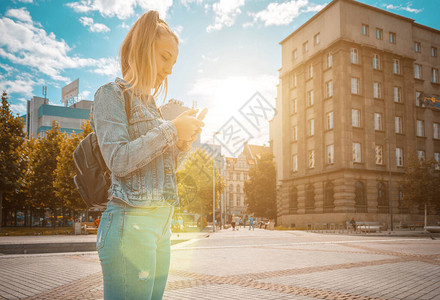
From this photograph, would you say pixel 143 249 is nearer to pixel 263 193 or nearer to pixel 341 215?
pixel 341 215

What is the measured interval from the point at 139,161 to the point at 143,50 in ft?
1.87

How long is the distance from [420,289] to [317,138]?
33.5 m

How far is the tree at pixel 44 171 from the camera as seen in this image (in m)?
35.0

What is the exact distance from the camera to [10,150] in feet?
93.3

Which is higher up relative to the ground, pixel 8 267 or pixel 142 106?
pixel 142 106


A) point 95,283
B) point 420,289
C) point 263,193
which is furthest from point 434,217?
point 95,283

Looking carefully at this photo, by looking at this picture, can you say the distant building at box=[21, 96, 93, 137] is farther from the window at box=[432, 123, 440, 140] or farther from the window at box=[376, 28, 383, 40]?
the window at box=[432, 123, 440, 140]

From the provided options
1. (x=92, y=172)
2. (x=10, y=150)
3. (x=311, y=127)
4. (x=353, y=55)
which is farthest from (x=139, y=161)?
(x=311, y=127)

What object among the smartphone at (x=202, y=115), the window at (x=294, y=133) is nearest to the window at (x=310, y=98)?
the window at (x=294, y=133)

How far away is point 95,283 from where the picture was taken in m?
6.49

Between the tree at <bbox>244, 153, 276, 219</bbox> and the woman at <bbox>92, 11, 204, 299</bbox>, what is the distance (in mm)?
54054

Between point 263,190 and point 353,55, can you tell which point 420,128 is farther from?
point 263,190

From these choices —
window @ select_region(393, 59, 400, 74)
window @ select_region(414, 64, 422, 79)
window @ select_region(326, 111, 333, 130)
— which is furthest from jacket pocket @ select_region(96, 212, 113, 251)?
window @ select_region(414, 64, 422, 79)

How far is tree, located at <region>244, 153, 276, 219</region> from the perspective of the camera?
55.2 meters
